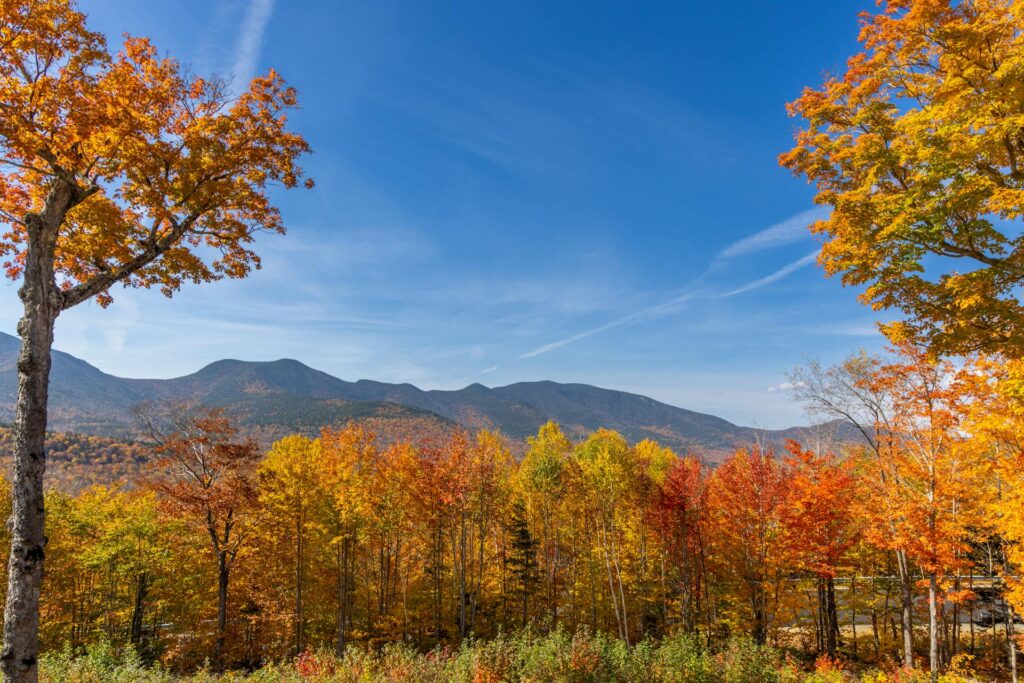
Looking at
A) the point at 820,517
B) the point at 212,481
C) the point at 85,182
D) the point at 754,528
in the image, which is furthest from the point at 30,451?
the point at 754,528

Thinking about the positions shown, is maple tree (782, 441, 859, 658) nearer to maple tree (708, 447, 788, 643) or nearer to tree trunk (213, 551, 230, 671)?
maple tree (708, 447, 788, 643)

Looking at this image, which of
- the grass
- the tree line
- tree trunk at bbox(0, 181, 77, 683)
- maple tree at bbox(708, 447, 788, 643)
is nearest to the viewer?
tree trunk at bbox(0, 181, 77, 683)

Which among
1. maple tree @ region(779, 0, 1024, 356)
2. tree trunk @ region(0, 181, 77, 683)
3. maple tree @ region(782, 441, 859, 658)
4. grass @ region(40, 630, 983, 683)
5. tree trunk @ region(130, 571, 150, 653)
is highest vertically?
maple tree @ region(779, 0, 1024, 356)

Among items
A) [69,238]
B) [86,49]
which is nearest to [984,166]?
[86,49]

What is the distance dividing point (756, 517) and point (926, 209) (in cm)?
2132

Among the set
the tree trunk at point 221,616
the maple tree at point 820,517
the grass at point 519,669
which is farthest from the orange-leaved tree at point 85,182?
the maple tree at point 820,517

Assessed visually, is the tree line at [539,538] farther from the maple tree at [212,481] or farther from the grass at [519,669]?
the grass at [519,669]

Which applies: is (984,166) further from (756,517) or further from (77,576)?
(77,576)

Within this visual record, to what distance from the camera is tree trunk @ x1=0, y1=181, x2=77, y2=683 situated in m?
6.24

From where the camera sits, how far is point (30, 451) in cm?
663

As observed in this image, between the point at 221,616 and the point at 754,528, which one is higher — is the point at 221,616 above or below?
below

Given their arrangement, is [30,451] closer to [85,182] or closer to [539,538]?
[85,182]

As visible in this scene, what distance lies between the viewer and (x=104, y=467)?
92.2 m

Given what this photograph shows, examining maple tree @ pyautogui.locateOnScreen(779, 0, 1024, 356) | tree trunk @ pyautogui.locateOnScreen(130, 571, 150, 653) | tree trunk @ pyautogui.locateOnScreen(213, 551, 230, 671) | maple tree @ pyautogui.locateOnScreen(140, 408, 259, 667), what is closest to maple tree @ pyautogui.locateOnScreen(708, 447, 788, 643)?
maple tree @ pyautogui.locateOnScreen(779, 0, 1024, 356)
